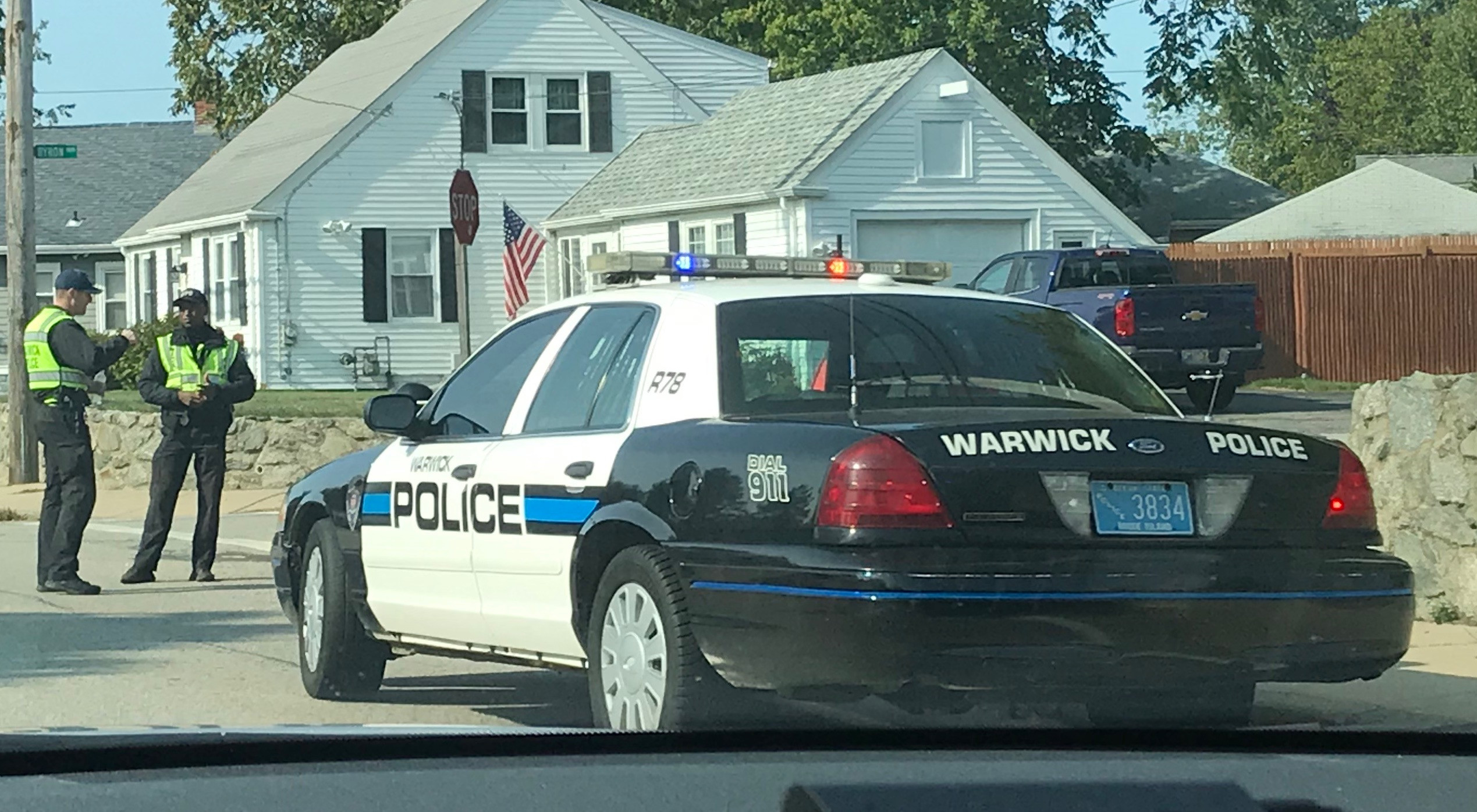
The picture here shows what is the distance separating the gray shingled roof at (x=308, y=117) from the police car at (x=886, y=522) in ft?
97.0

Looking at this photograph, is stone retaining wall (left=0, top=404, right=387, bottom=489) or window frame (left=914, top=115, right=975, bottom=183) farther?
window frame (left=914, top=115, right=975, bottom=183)

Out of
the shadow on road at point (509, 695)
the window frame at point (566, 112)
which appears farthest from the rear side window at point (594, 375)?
the window frame at point (566, 112)

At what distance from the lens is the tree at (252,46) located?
165 ft

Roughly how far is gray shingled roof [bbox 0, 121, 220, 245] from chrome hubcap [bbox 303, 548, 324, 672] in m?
38.9

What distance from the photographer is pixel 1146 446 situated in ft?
19.6

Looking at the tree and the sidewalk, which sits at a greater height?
the tree

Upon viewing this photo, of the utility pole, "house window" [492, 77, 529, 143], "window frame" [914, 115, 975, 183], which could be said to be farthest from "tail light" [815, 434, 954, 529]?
"house window" [492, 77, 529, 143]

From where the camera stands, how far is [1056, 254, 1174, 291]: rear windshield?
25172mm

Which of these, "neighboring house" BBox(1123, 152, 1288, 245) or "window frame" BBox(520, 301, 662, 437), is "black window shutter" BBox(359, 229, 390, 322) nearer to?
"neighboring house" BBox(1123, 152, 1288, 245)

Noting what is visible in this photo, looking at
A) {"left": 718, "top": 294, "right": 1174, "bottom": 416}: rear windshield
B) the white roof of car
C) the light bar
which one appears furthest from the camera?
the light bar

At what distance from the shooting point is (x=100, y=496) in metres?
22.5

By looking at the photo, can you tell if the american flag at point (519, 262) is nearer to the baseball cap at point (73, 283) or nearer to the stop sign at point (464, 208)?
the stop sign at point (464, 208)

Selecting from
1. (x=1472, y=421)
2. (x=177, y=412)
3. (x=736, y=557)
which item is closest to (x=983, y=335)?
(x=736, y=557)

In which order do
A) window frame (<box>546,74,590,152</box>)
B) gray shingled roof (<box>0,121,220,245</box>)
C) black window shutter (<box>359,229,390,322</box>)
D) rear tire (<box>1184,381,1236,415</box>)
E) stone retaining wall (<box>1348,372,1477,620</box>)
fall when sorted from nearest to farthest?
1. stone retaining wall (<box>1348,372,1477,620</box>)
2. rear tire (<box>1184,381,1236,415</box>)
3. black window shutter (<box>359,229,390,322</box>)
4. window frame (<box>546,74,590,152</box>)
5. gray shingled roof (<box>0,121,220,245</box>)
